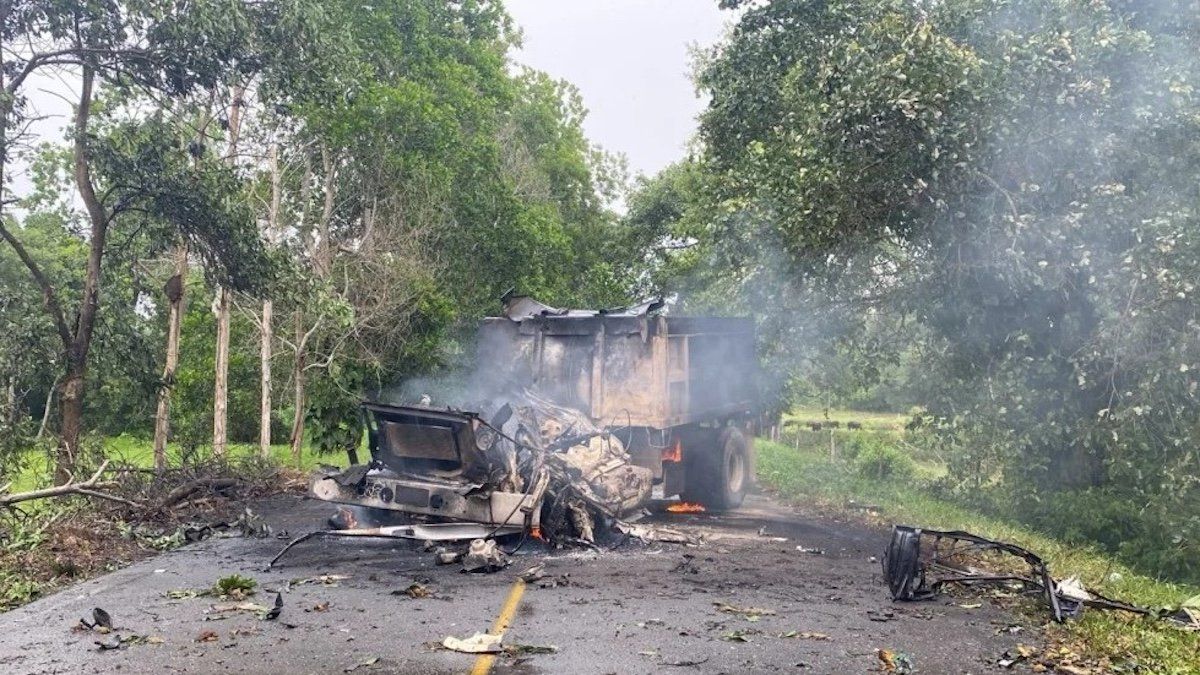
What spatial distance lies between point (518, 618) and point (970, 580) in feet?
12.1

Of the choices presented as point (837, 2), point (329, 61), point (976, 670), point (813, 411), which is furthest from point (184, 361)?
point (813, 411)

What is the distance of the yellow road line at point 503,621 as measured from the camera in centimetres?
587

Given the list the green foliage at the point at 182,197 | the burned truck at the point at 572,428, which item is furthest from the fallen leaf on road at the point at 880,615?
the green foliage at the point at 182,197

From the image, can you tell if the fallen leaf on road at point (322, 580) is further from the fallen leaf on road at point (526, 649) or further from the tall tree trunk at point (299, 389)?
the tall tree trunk at point (299, 389)

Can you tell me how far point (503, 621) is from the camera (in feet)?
23.2

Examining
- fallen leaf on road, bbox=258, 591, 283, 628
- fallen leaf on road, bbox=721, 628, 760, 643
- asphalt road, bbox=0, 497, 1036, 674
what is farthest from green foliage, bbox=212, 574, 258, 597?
fallen leaf on road, bbox=721, 628, 760, 643

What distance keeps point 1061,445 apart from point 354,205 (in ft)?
50.3

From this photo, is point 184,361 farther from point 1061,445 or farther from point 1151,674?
point 1151,674

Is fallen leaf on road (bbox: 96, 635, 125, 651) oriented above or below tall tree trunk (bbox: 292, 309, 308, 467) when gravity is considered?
Answer: below

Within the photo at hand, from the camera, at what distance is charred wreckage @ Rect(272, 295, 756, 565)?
992 centimetres

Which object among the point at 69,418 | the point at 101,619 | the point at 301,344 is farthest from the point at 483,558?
the point at 301,344

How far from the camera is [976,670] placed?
6102 mm

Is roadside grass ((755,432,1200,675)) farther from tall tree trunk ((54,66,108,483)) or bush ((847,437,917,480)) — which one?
tall tree trunk ((54,66,108,483))

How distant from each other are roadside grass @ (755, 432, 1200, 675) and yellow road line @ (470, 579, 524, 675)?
3.72 m
